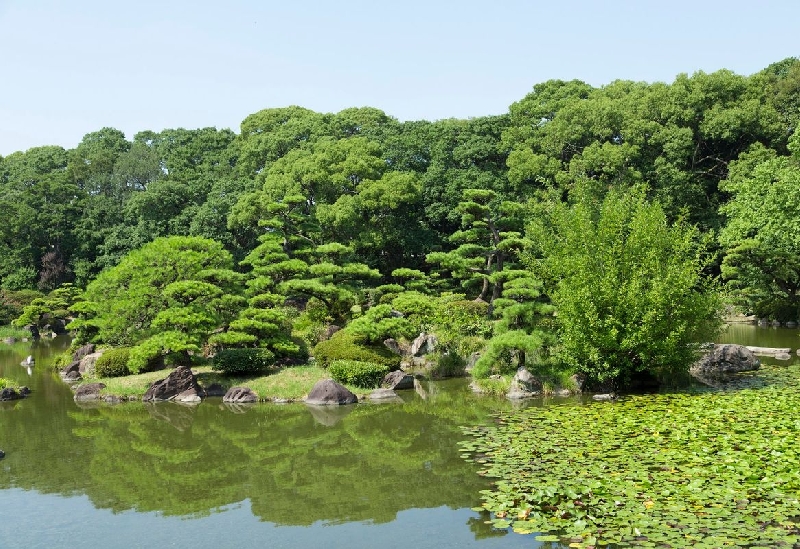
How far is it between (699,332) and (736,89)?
75.8 feet

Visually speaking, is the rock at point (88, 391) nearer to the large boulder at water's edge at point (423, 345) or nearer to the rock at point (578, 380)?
the large boulder at water's edge at point (423, 345)

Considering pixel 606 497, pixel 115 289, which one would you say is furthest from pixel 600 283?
pixel 115 289

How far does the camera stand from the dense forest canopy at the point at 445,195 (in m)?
28.3

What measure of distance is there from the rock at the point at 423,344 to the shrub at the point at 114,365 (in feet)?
31.8

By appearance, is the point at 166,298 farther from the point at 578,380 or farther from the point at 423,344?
the point at 578,380

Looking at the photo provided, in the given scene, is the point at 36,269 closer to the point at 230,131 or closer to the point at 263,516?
the point at 230,131

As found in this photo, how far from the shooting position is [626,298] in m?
17.5

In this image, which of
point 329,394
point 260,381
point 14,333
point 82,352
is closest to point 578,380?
point 329,394

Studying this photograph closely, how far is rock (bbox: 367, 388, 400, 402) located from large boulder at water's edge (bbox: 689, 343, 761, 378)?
8611 mm

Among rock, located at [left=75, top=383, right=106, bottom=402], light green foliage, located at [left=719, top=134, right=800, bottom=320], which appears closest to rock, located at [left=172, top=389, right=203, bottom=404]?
rock, located at [left=75, top=383, right=106, bottom=402]

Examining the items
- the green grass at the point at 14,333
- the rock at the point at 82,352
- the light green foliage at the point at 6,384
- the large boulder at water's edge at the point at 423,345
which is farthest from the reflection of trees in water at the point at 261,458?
the green grass at the point at 14,333

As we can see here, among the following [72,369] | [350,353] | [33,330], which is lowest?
[33,330]

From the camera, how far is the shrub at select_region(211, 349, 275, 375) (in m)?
21.6

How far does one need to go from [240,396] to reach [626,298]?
11094 mm
